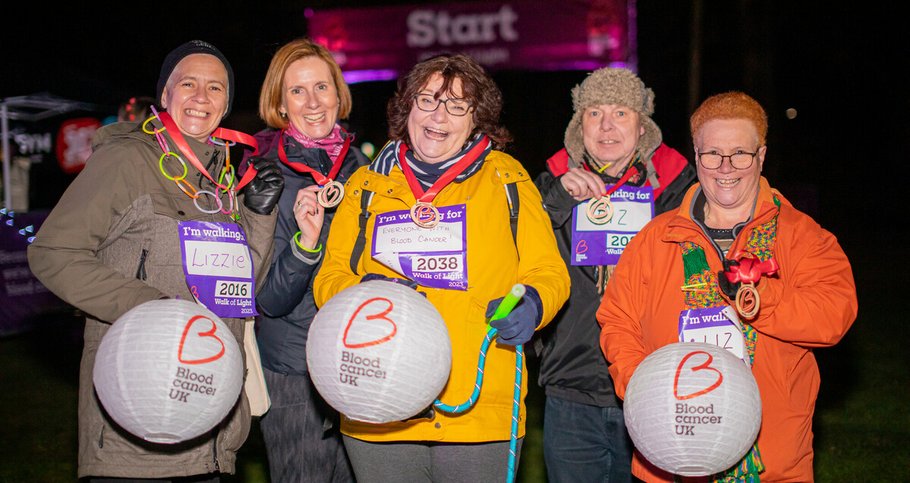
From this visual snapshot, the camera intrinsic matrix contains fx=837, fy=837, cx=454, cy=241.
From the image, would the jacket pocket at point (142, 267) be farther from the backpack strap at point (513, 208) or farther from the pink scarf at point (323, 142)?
the backpack strap at point (513, 208)

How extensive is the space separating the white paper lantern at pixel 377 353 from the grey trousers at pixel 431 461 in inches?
14.4

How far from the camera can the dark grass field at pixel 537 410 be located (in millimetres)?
5996

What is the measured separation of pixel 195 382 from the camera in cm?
265

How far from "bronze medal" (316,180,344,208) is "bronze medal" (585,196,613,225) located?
1056mm

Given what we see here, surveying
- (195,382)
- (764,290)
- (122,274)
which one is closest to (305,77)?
(122,274)

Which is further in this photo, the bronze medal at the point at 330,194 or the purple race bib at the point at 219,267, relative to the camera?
the bronze medal at the point at 330,194

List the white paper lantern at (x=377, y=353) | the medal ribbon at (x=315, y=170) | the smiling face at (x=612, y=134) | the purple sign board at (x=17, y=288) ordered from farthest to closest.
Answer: the purple sign board at (x=17, y=288)
the smiling face at (x=612, y=134)
the medal ribbon at (x=315, y=170)
the white paper lantern at (x=377, y=353)

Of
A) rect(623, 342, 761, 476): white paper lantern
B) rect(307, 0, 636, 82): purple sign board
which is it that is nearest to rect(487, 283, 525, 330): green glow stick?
rect(623, 342, 761, 476): white paper lantern

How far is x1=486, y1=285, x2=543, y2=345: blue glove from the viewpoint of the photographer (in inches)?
109

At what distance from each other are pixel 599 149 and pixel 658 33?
14.4m

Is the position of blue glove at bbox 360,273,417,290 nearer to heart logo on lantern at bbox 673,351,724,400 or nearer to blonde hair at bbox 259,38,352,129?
heart logo on lantern at bbox 673,351,724,400

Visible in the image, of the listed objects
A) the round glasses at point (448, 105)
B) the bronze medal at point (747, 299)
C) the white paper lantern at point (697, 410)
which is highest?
the round glasses at point (448, 105)

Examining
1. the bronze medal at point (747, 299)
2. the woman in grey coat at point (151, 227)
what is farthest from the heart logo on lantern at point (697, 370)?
the woman in grey coat at point (151, 227)

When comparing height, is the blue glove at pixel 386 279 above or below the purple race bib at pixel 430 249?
below
